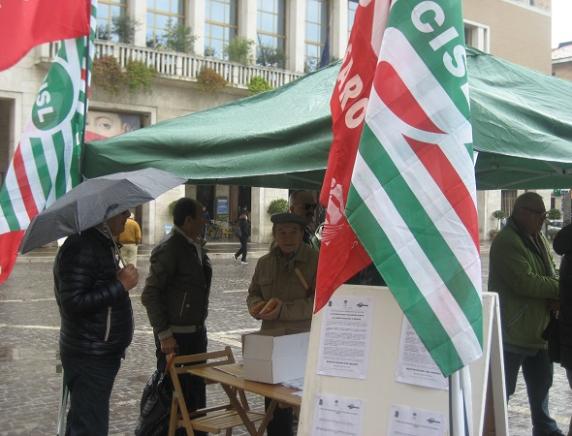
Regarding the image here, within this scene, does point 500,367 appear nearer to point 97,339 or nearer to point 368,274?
point 368,274

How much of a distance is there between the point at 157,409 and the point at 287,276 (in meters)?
1.30

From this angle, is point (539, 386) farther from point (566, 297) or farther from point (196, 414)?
point (196, 414)

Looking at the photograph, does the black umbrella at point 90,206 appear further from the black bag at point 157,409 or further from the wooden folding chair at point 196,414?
the black bag at point 157,409

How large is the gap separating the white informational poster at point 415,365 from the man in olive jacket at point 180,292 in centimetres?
235

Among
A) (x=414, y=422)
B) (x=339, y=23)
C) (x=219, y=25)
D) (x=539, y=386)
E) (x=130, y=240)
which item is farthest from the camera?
(x=339, y=23)

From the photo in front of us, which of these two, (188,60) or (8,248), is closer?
(8,248)

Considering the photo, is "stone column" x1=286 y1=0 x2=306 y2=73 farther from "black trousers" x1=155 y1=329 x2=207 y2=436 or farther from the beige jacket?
the beige jacket

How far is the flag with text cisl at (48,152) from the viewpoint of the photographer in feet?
13.7

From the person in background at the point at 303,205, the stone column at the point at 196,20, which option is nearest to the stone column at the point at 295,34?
the stone column at the point at 196,20

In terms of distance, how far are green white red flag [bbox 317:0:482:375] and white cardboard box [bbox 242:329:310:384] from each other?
1654 millimetres

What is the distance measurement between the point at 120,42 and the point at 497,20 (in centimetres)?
2175

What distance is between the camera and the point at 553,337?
4.75 metres

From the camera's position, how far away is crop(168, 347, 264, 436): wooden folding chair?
4324mm

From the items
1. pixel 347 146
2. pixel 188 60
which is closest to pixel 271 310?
pixel 347 146
